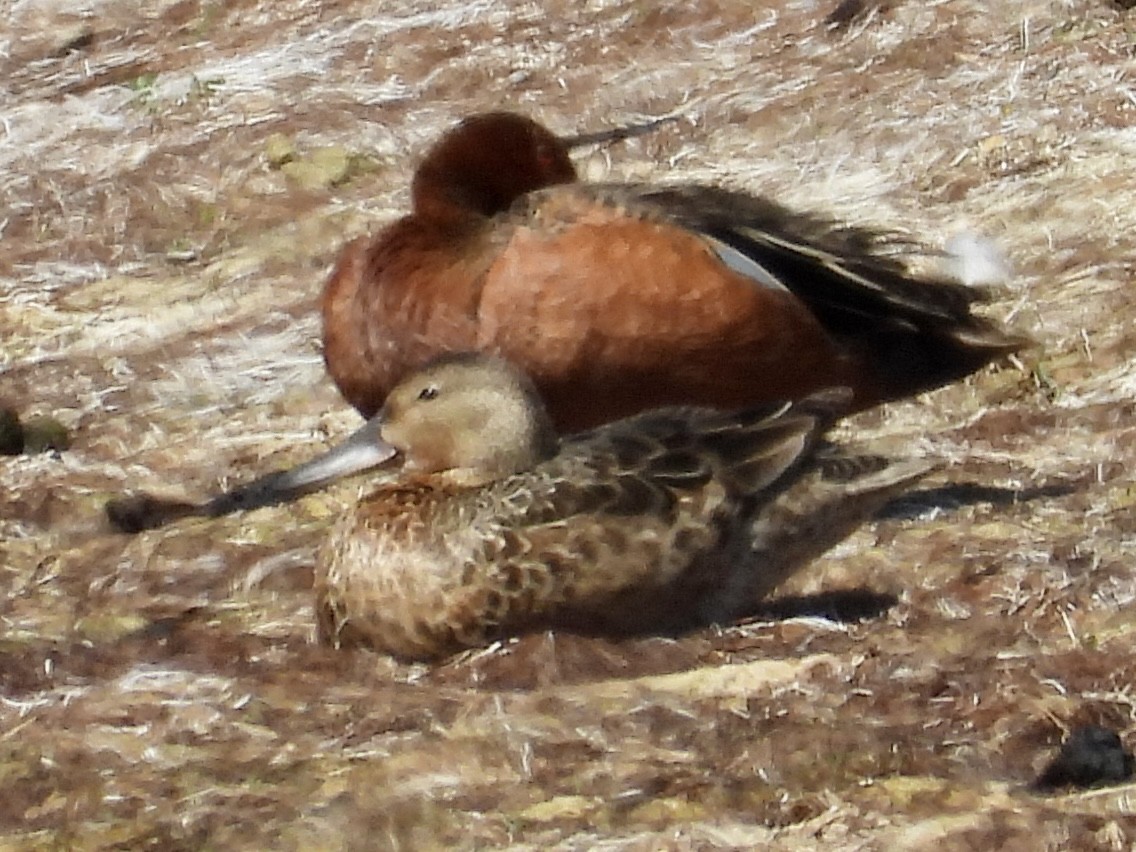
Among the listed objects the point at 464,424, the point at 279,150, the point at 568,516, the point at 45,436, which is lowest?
the point at 45,436

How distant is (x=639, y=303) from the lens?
5.42 metres

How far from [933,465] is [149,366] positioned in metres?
3.33

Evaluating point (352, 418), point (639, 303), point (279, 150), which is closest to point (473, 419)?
point (639, 303)

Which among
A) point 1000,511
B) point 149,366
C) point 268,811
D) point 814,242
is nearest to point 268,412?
point 149,366

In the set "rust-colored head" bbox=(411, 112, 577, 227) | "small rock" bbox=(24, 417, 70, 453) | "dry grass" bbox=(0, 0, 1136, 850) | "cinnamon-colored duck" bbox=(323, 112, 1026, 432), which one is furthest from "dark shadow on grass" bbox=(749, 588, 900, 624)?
"small rock" bbox=(24, 417, 70, 453)

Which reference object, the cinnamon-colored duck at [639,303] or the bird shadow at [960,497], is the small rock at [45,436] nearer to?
the cinnamon-colored duck at [639,303]

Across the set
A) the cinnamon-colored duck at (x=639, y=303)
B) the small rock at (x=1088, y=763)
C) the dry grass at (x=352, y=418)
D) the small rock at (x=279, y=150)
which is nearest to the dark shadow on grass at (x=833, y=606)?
the dry grass at (x=352, y=418)

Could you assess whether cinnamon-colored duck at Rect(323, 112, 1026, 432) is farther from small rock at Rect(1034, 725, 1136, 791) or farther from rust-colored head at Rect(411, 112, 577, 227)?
small rock at Rect(1034, 725, 1136, 791)

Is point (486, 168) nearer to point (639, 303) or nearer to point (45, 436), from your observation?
point (639, 303)

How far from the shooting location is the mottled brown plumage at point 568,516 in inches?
175

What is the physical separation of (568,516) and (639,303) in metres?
1.08

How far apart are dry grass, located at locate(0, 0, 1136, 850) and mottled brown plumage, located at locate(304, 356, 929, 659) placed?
0.36ft

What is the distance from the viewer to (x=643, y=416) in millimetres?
4906

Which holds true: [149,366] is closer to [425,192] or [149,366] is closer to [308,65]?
[425,192]
